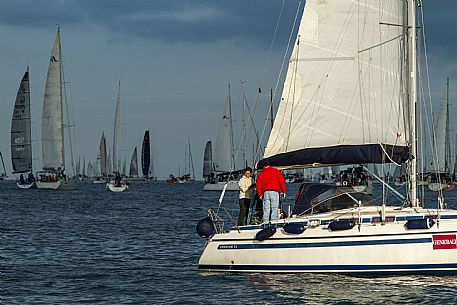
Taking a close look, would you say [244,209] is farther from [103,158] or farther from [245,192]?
[103,158]

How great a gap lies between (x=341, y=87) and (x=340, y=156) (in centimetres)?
187

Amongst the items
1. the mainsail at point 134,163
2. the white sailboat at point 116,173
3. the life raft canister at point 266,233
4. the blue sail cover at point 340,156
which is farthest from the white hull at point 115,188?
the life raft canister at point 266,233

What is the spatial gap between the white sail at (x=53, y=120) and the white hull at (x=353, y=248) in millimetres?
66732

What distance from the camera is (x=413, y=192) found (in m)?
19.3

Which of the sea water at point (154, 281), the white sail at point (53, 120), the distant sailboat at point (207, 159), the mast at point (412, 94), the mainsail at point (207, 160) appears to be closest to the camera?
the sea water at point (154, 281)

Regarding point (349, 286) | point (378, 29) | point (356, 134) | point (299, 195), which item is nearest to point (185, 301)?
point (349, 286)

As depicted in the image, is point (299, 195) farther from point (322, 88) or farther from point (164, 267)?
point (164, 267)

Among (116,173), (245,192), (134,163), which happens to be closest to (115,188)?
(116,173)

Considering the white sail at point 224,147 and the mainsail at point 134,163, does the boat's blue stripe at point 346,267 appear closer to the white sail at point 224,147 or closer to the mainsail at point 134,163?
the white sail at point 224,147

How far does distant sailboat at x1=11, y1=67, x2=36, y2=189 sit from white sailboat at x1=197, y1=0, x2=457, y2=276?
72.1 m

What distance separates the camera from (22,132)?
90.1 metres

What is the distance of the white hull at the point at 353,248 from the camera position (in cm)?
1762

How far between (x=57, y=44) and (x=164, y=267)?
2621 inches

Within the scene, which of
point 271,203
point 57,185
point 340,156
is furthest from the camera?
point 57,185
